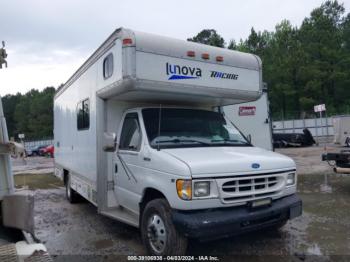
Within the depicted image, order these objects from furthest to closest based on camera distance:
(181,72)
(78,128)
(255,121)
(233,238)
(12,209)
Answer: (255,121) → (78,128) → (233,238) → (181,72) → (12,209)

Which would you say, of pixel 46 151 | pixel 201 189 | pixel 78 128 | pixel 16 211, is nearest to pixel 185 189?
pixel 201 189

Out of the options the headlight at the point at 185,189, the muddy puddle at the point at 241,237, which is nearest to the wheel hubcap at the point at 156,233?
the headlight at the point at 185,189

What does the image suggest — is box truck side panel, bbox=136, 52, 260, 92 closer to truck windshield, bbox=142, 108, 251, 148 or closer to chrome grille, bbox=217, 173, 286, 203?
truck windshield, bbox=142, 108, 251, 148

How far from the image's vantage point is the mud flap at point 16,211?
3.09m

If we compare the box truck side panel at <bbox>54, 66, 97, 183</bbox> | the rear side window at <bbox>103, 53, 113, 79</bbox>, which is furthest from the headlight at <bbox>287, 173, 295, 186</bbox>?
the box truck side panel at <bbox>54, 66, 97, 183</bbox>

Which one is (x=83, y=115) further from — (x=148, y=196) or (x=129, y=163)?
(x=148, y=196)

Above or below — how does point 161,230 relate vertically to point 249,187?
below

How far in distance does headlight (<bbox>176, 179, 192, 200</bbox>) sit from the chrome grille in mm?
382

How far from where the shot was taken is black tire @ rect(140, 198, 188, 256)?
4.30 m

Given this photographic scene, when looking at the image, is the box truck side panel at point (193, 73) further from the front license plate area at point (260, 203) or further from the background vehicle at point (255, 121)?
the background vehicle at point (255, 121)

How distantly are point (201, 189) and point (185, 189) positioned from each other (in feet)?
0.65

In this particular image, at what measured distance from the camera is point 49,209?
28.2 ft

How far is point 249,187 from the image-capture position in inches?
179

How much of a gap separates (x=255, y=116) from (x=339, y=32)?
4857 centimetres
